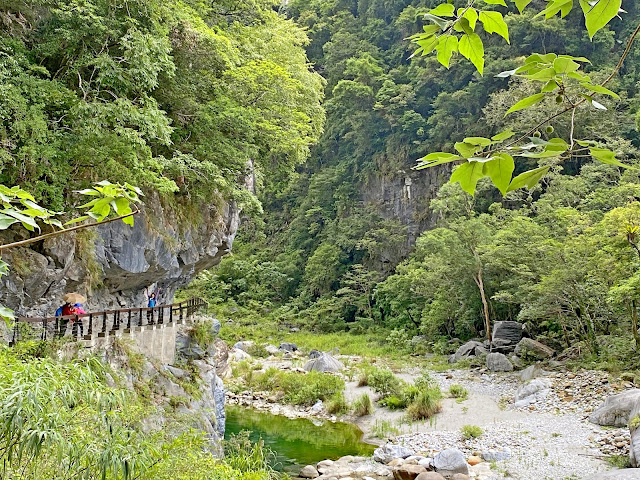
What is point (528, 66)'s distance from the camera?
105 cm

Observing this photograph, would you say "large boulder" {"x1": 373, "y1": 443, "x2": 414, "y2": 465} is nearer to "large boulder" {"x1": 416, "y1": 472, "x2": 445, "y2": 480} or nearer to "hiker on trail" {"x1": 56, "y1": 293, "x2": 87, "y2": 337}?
"large boulder" {"x1": 416, "y1": 472, "x2": 445, "y2": 480}

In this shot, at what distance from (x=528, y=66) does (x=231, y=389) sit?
15.7 meters

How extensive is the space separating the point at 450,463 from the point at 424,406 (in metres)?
3.97

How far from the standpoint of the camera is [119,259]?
29.8 ft

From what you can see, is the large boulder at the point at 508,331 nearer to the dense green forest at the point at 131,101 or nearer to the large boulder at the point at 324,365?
the large boulder at the point at 324,365

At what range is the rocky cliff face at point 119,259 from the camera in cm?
748

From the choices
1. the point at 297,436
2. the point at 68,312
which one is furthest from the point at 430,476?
the point at 68,312

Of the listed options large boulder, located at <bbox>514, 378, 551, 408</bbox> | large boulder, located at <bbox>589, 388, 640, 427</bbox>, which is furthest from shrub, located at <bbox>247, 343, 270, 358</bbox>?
large boulder, located at <bbox>589, 388, 640, 427</bbox>

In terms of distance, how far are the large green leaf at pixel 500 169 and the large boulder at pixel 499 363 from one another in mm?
16818

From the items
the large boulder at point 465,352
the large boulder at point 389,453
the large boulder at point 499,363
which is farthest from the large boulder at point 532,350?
the large boulder at point 389,453

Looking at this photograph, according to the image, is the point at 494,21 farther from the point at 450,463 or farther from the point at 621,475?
the point at 450,463

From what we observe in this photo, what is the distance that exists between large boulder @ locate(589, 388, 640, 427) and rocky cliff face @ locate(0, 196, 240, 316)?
934 cm

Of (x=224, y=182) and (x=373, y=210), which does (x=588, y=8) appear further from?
(x=373, y=210)

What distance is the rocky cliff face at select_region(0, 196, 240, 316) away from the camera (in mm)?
7477
